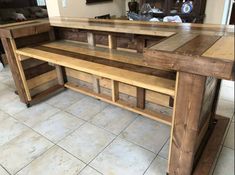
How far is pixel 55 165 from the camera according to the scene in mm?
1523

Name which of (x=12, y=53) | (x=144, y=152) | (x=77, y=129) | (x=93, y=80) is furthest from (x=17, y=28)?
(x=144, y=152)

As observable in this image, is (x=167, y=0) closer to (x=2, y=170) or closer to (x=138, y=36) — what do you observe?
(x=138, y=36)

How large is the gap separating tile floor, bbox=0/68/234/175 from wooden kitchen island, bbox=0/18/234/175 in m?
0.16

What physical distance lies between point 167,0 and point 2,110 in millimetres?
3219

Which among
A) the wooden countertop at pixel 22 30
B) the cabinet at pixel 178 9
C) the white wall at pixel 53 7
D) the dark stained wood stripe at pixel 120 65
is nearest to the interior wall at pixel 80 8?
the white wall at pixel 53 7

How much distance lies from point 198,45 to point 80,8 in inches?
99.0

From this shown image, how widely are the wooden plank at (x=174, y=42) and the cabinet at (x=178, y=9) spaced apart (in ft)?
8.28

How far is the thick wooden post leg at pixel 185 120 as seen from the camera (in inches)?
37.7

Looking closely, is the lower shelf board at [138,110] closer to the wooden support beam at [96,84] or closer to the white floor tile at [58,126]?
the wooden support beam at [96,84]

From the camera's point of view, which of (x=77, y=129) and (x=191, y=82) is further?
(x=77, y=129)

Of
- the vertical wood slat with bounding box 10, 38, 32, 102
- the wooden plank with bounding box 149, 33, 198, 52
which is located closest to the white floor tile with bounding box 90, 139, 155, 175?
the wooden plank with bounding box 149, 33, 198, 52

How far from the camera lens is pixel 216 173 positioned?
4.56 ft

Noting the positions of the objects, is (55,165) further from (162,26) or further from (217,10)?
(217,10)

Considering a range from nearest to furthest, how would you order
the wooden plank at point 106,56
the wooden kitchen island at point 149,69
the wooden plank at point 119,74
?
the wooden kitchen island at point 149,69
the wooden plank at point 119,74
the wooden plank at point 106,56
